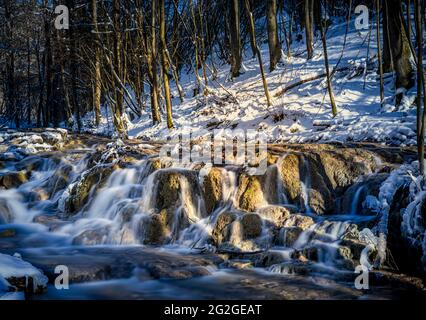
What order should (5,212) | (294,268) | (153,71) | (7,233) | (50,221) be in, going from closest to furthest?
(294,268)
(7,233)
(50,221)
(5,212)
(153,71)

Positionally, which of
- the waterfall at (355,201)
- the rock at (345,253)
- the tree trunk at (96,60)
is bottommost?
the rock at (345,253)

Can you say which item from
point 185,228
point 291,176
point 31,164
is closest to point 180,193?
point 185,228

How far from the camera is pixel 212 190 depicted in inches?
314

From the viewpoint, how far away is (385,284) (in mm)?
5188

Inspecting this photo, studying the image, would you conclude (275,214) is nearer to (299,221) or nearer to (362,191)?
(299,221)

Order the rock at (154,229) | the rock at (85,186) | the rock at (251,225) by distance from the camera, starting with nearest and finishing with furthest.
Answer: the rock at (251,225), the rock at (154,229), the rock at (85,186)

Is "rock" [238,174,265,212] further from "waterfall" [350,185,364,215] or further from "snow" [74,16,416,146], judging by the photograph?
"snow" [74,16,416,146]

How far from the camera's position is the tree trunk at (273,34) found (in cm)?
1680

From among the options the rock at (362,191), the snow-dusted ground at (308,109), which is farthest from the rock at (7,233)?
the rock at (362,191)

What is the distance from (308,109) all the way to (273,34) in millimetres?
5687

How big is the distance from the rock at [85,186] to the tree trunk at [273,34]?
10405 millimetres

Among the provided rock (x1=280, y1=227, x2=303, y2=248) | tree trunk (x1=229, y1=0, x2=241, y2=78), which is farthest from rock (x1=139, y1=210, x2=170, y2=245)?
tree trunk (x1=229, y1=0, x2=241, y2=78)

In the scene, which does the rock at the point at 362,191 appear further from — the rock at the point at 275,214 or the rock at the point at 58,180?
the rock at the point at 58,180
